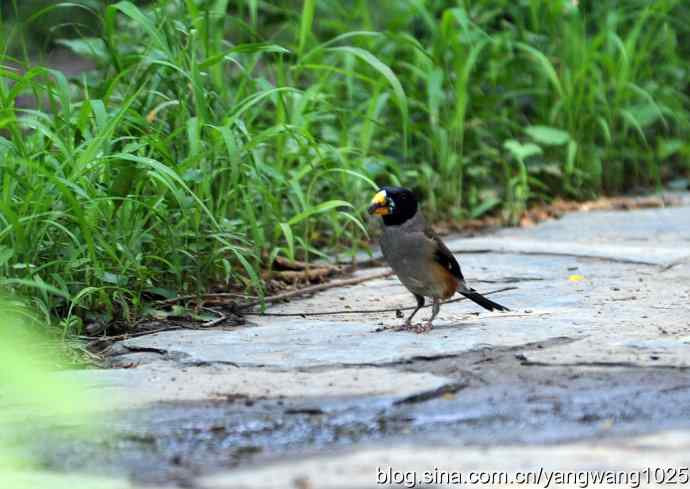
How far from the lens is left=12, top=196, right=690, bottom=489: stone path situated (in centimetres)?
215

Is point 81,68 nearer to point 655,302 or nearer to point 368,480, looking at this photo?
point 655,302

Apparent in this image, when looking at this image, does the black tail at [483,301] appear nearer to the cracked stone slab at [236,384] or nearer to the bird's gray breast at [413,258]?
the bird's gray breast at [413,258]

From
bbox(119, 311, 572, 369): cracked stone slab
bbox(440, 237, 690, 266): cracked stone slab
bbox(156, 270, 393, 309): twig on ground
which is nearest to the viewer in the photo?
bbox(119, 311, 572, 369): cracked stone slab

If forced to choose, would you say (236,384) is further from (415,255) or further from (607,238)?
(607,238)

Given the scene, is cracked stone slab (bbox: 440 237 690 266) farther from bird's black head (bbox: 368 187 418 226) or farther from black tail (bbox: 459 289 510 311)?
bird's black head (bbox: 368 187 418 226)

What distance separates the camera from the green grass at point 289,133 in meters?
3.57

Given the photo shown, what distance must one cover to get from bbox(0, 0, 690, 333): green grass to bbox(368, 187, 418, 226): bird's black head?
9.9 inches

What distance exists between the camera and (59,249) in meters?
3.54

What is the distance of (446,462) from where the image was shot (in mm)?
2111

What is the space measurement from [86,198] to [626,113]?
365cm

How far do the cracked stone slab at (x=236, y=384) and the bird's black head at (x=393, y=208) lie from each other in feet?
3.24

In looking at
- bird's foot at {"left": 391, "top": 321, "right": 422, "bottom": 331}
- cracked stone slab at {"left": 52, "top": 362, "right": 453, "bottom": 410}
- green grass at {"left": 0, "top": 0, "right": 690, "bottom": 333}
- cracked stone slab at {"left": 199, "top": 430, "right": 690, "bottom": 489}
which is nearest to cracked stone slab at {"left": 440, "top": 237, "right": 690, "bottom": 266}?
green grass at {"left": 0, "top": 0, "right": 690, "bottom": 333}

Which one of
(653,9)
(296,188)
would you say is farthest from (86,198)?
(653,9)

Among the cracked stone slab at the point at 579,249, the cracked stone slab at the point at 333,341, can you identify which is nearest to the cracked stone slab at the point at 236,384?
the cracked stone slab at the point at 333,341
